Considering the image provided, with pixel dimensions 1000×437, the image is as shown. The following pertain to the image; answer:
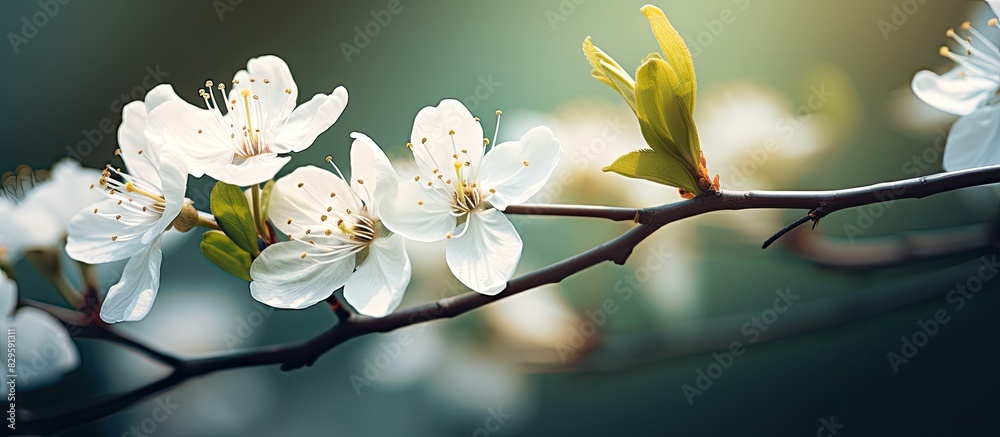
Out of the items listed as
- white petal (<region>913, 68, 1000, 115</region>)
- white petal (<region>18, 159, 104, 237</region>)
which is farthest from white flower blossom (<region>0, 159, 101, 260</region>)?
white petal (<region>913, 68, 1000, 115</region>)

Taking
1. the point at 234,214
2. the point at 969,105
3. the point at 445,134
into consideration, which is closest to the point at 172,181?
the point at 234,214

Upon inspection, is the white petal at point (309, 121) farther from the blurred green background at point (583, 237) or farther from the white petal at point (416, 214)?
the blurred green background at point (583, 237)

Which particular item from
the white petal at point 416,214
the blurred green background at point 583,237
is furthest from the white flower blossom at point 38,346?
the white petal at point 416,214

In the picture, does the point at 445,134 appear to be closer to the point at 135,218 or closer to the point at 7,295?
the point at 135,218

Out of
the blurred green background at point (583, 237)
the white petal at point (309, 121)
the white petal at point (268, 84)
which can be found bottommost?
A: the blurred green background at point (583, 237)

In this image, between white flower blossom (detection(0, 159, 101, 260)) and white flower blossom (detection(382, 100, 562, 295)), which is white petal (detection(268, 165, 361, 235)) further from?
white flower blossom (detection(0, 159, 101, 260))

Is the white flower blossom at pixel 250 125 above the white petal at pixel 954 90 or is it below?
above
